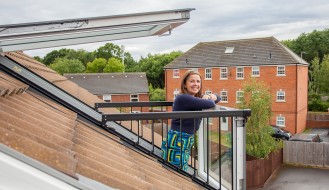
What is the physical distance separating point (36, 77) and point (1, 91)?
1468mm

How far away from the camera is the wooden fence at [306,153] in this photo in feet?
69.2

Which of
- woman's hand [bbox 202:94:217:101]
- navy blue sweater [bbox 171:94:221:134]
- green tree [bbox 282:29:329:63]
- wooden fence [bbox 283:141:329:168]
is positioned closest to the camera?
navy blue sweater [bbox 171:94:221:134]

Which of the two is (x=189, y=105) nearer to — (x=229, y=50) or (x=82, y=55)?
(x=229, y=50)

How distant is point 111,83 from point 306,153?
24.2 m

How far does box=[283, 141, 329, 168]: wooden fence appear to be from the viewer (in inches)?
830

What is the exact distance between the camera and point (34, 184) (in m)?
0.97

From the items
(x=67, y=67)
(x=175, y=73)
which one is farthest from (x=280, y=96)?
(x=67, y=67)

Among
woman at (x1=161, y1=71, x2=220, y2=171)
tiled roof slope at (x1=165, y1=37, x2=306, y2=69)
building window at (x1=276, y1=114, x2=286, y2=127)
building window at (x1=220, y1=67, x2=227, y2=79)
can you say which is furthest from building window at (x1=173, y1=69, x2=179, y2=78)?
woman at (x1=161, y1=71, x2=220, y2=171)

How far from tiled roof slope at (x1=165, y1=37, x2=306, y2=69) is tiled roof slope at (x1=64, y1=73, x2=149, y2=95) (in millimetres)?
5589

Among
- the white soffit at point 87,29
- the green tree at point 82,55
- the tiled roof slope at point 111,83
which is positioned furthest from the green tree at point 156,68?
the white soffit at point 87,29

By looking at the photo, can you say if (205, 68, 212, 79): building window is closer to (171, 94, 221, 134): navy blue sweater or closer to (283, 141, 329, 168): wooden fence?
(283, 141, 329, 168): wooden fence

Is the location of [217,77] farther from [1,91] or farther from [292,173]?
[1,91]

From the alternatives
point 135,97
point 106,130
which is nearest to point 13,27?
point 106,130

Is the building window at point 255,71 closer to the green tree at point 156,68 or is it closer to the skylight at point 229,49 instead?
the skylight at point 229,49
